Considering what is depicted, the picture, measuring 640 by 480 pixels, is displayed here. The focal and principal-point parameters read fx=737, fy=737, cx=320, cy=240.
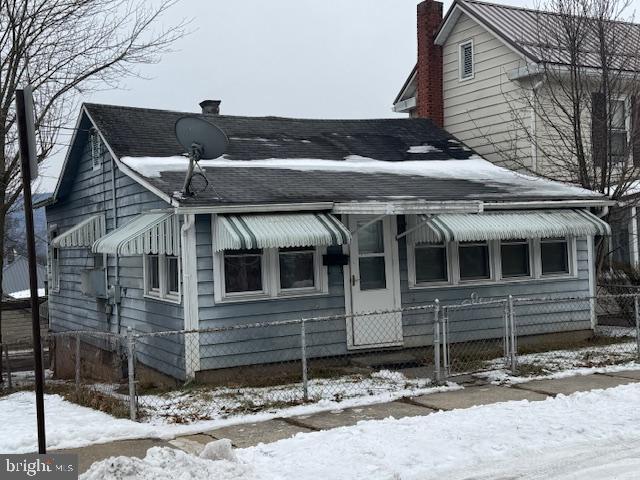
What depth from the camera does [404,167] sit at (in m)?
13.8

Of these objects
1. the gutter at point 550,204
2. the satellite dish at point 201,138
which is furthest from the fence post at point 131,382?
the gutter at point 550,204

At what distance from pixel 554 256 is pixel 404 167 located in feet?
10.4

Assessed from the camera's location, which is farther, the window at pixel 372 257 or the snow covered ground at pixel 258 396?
the window at pixel 372 257

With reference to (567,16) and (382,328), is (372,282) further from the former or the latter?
(567,16)

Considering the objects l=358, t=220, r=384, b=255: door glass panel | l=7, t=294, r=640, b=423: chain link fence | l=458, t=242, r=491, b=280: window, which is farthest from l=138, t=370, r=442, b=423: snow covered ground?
l=458, t=242, r=491, b=280: window

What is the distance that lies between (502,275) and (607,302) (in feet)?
12.7

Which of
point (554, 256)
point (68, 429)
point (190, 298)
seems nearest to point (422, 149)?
point (554, 256)

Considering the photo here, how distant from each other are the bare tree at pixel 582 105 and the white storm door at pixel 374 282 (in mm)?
4776

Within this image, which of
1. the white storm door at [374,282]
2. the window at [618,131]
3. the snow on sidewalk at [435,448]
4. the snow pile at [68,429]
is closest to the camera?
the snow on sidewalk at [435,448]

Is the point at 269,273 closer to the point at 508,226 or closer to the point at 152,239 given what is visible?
the point at 152,239

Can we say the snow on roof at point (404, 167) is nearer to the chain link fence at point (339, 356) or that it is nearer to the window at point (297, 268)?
the window at point (297, 268)

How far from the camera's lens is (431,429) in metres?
7.16

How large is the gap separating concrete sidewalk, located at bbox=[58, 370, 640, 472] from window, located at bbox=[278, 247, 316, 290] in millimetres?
2902

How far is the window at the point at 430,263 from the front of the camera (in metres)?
12.1
